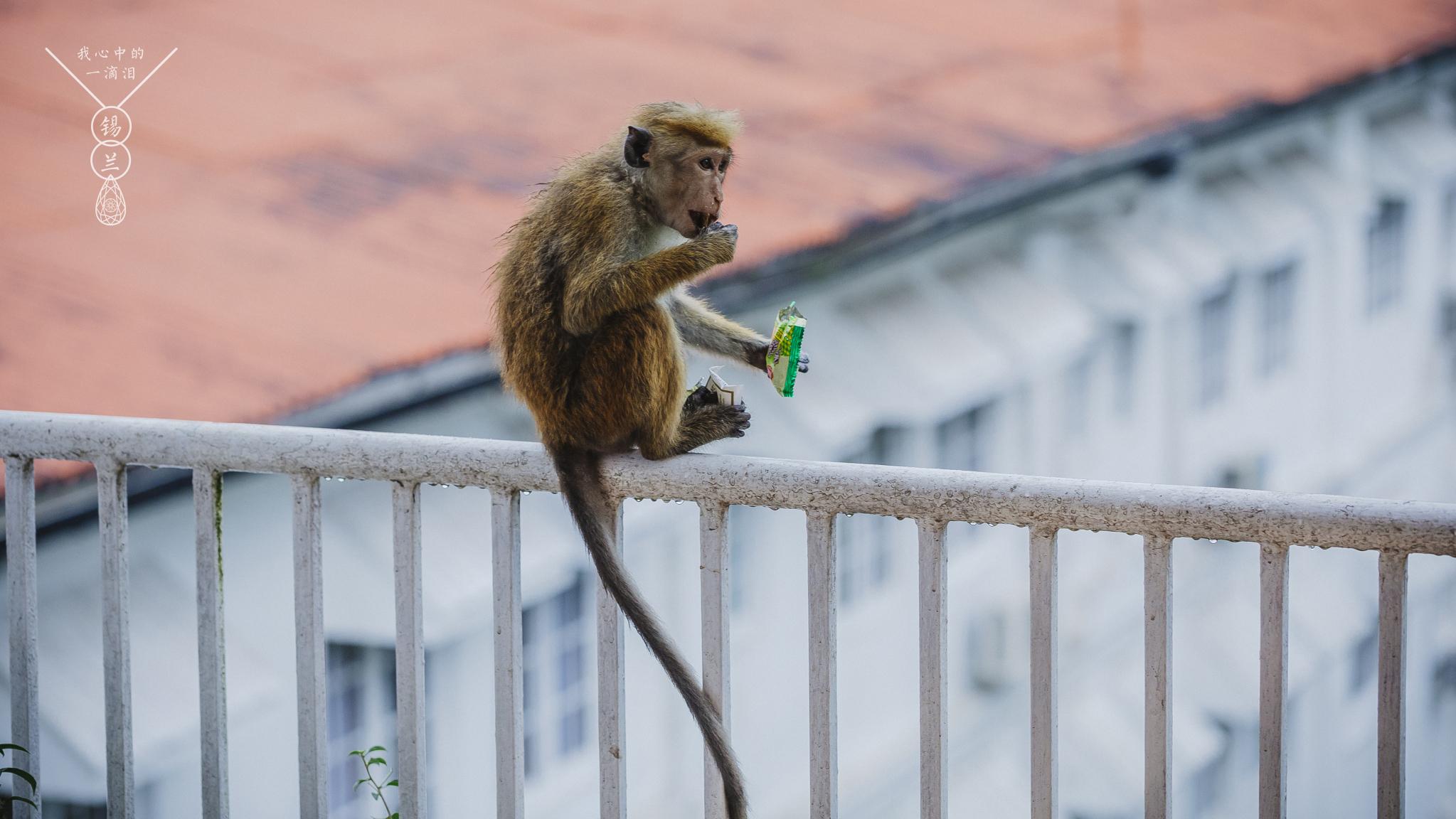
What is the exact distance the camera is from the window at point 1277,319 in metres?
11.1

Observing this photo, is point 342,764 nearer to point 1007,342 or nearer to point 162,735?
point 162,735

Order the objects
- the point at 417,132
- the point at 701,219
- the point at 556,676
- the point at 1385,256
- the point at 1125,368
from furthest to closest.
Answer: the point at 1385,256 → the point at 1125,368 → the point at 417,132 → the point at 556,676 → the point at 701,219

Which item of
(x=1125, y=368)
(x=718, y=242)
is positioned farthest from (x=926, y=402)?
(x=718, y=242)

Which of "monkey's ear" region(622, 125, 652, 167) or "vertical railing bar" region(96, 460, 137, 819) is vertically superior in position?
"monkey's ear" region(622, 125, 652, 167)

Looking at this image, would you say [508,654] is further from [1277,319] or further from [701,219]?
[1277,319]

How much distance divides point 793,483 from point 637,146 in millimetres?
930

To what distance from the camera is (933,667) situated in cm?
201

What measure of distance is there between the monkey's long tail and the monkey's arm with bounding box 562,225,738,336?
0.32 meters

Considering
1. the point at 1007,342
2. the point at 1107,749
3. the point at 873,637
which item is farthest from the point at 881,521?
the point at 1107,749

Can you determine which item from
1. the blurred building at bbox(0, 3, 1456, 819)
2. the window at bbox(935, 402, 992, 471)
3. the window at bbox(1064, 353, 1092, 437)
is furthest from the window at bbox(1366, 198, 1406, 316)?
the window at bbox(935, 402, 992, 471)

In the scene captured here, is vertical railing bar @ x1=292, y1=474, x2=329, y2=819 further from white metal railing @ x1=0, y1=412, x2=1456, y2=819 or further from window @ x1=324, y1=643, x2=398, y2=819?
window @ x1=324, y1=643, x2=398, y2=819

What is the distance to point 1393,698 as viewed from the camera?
1798 mm

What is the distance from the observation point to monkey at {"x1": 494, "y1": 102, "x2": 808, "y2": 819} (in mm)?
2504

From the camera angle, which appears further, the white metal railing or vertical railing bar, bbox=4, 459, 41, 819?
vertical railing bar, bbox=4, 459, 41, 819
